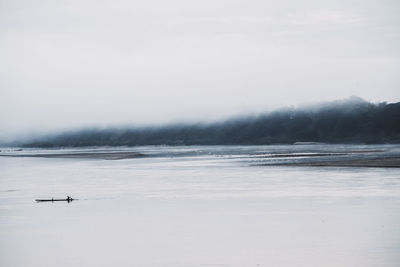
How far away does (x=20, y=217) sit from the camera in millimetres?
41250

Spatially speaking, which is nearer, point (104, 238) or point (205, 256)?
point (205, 256)

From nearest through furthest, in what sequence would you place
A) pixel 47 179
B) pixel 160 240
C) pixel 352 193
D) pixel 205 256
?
1. pixel 205 256
2. pixel 160 240
3. pixel 352 193
4. pixel 47 179

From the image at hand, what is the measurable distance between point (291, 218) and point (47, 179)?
147 ft

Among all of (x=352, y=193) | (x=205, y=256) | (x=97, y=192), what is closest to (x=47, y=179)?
(x=97, y=192)

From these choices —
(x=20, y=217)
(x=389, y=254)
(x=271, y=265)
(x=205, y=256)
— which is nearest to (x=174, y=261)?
(x=205, y=256)

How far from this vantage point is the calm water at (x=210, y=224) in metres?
27.1

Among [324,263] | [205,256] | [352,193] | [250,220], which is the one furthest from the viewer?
[352,193]

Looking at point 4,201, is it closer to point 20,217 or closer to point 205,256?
point 20,217

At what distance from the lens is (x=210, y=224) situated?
1404 inches

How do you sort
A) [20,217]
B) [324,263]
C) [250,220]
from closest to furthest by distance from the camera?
[324,263]
[250,220]
[20,217]

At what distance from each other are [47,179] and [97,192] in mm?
21393

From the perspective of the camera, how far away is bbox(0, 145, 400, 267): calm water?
27.1 meters

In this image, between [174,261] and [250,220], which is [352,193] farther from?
[174,261]

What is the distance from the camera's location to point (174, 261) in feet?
86.1
